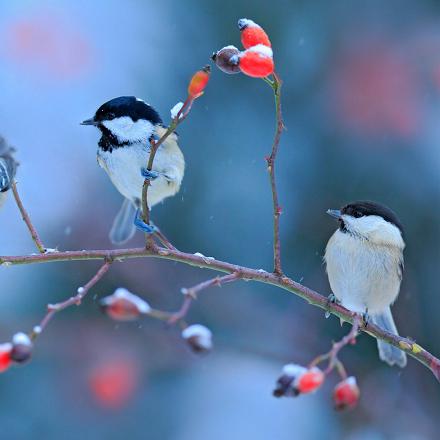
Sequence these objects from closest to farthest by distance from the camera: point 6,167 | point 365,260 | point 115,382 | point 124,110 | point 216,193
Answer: point 124,110 < point 365,260 < point 6,167 < point 115,382 < point 216,193

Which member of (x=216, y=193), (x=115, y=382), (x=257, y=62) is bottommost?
(x=115, y=382)

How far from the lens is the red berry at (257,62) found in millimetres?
1104

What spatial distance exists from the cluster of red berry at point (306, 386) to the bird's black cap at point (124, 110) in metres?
0.94

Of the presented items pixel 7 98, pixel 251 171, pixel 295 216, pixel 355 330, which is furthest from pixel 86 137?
pixel 355 330

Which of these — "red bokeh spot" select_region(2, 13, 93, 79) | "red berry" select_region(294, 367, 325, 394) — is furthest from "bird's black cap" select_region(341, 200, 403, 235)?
"red bokeh spot" select_region(2, 13, 93, 79)

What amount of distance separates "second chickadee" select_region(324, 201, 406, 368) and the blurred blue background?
455 mm

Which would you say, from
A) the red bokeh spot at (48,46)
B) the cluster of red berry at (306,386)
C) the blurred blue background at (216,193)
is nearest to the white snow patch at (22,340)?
the cluster of red berry at (306,386)

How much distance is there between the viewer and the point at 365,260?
1.98 meters

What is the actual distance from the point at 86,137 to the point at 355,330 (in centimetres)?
224

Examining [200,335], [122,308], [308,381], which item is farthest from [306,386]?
[122,308]

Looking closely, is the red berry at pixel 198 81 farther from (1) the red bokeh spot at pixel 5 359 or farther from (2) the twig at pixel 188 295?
(1) the red bokeh spot at pixel 5 359

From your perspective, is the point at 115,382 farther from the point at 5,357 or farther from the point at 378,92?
the point at 5,357

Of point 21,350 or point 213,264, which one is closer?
point 21,350

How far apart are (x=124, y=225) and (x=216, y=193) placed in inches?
47.0
